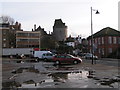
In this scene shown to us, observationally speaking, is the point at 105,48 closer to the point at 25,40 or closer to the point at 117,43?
the point at 117,43

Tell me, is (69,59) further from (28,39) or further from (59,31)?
(59,31)

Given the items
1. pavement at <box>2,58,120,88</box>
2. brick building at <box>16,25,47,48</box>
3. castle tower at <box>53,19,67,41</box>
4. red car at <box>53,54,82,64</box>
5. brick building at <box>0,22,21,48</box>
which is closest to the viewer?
pavement at <box>2,58,120,88</box>

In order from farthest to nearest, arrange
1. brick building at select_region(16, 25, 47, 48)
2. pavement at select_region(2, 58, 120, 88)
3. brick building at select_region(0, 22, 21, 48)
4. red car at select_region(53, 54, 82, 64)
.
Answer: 1. brick building at select_region(16, 25, 47, 48)
2. brick building at select_region(0, 22, 21, 48)
3. red car at select_region(53, 54, 82, 64)
4. pavement at select_region(2, 58, 120, 88)

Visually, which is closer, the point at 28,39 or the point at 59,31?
the point at 28,39

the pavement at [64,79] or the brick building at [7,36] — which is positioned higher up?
the brick building at [7,36]

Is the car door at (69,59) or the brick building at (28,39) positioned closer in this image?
the car door at (69,59)

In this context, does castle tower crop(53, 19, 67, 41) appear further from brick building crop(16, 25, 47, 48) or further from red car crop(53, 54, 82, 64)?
red car crop(53, 54, 82, 64)

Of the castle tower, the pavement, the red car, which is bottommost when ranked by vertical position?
the pavement

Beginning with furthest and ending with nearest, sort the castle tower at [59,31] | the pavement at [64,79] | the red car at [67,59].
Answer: the castle tower at [59,31], the red car at [67,59], the pavement at [64,79]

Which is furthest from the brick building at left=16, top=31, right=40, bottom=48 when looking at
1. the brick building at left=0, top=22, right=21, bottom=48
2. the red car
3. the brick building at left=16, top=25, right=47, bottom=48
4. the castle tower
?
the red car

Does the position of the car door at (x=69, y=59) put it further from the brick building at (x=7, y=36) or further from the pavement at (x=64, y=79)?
the brick building at (x=7, y=36)

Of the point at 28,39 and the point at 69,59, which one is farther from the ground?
the point at 28,39

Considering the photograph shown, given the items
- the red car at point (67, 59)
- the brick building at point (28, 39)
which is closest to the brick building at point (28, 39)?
the brick building at point (28, 39)

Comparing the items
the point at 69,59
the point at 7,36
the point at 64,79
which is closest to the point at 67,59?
the point at 69,59
